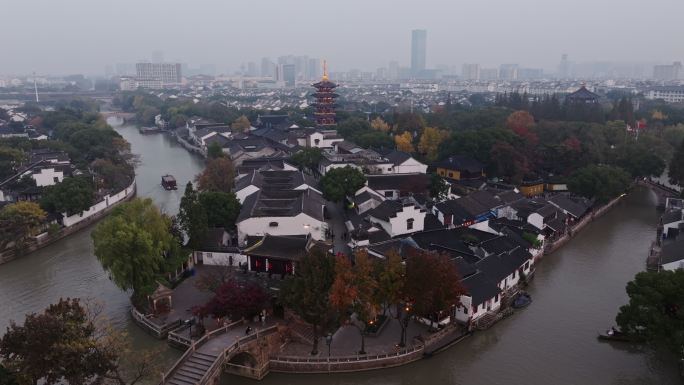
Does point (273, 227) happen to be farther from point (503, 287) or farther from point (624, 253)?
point (624, 253)

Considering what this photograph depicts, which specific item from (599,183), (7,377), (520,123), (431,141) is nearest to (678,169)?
(599,183)

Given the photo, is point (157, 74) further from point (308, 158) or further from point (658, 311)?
point (658, 311)

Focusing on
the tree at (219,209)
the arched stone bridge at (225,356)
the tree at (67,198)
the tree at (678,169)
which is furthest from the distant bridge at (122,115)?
the arched stone bridge at (225,356)

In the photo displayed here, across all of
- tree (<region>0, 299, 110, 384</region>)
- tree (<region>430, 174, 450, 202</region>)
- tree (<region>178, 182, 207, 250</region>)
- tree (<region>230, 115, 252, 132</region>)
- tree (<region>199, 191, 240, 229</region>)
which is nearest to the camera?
tree (<region>0, 299, 110, 384</region>)

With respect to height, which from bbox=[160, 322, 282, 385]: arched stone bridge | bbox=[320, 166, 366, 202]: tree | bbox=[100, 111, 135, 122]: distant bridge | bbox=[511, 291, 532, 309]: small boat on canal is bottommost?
bbox=[511, 291, 532, 309]: small boat on canal

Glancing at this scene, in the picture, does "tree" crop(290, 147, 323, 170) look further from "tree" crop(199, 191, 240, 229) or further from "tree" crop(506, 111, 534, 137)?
"tree" crop(506, 111, 534, 137)

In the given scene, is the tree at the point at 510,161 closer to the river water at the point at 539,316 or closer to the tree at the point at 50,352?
the river water at the point at 539,316

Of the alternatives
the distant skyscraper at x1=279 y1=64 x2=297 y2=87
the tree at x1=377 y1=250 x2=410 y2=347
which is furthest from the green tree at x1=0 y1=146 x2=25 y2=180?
the distant skyscraper at x1=279 y1=64 x2=297 y2=87
